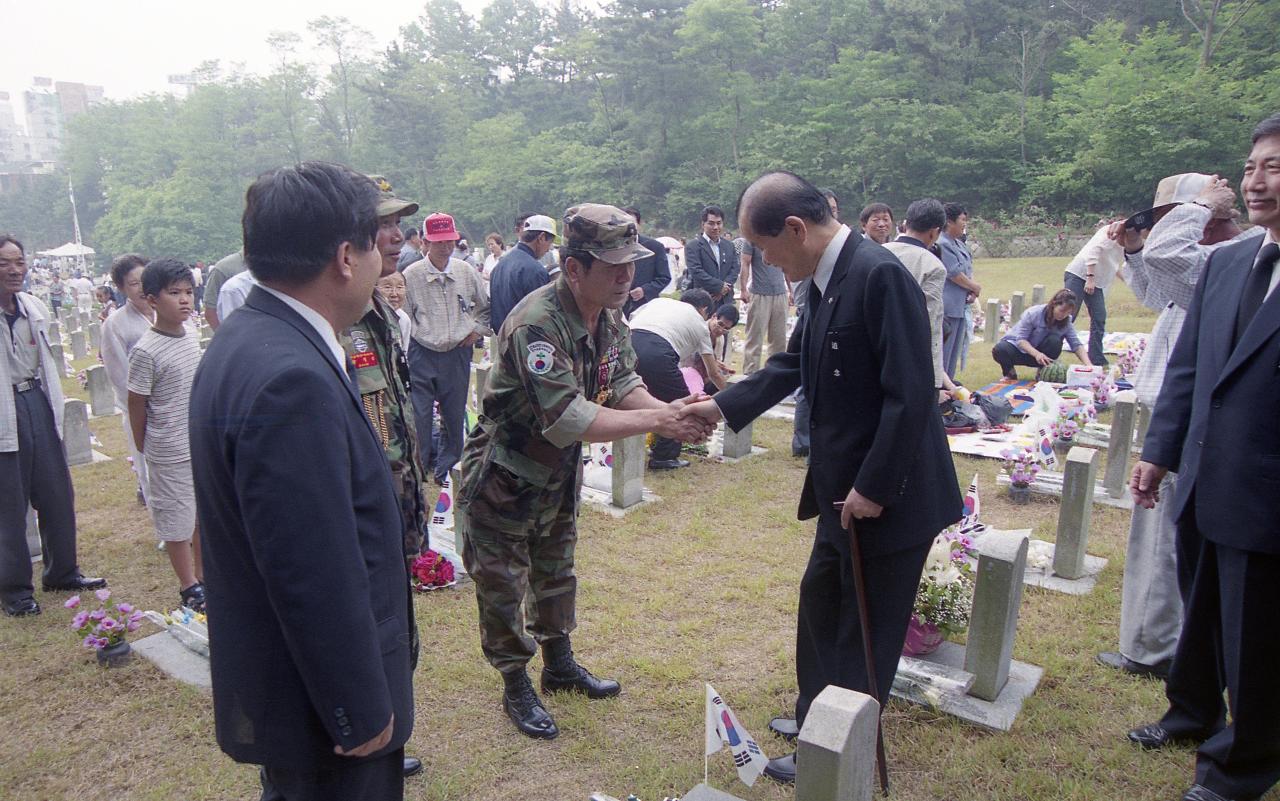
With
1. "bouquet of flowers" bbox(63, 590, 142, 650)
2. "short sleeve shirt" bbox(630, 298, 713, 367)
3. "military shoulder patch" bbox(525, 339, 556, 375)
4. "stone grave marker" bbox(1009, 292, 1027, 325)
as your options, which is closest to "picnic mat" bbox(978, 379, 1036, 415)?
"short sleeve shirt" bbox(630, 298, 713, 367)

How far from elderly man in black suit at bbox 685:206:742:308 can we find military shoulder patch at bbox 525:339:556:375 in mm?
6641

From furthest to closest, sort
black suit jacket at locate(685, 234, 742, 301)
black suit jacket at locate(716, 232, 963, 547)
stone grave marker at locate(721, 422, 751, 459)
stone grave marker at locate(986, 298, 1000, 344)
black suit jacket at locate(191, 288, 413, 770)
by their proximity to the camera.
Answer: stone grave marker at locate(986, 298, 1000, 344)
black suit jacket at locate(685, 234, 742, 301)
stone grave marker at locate(721, 422, 751, 459)
black suit jacket at locate(716, 232, 963, 547)
black suit jacket at locate(191, 288, 413, 770)

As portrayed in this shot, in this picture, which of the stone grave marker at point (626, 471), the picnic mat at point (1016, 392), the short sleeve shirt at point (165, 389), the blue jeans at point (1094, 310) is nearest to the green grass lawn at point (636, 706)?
the stone grave marker at point (626, 471)

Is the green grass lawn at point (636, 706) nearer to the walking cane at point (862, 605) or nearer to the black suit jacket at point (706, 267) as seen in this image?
the walking cane at point (862, 605)

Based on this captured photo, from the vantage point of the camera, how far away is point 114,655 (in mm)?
4062

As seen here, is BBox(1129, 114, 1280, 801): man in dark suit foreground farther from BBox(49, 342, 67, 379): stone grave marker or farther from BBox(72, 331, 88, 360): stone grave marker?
BBox(72, 331, 88, 360): stone grave marker

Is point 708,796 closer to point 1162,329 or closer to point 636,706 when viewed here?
point 636,706

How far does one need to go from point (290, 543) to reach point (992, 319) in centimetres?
1357

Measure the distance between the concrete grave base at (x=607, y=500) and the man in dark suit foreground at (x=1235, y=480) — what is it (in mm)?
3873

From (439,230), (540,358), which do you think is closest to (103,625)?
(540,358)

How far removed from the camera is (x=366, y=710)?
160cm

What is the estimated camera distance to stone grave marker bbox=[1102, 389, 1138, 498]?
5.90 m

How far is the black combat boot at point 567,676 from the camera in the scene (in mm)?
3688

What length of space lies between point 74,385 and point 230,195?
132 feet
